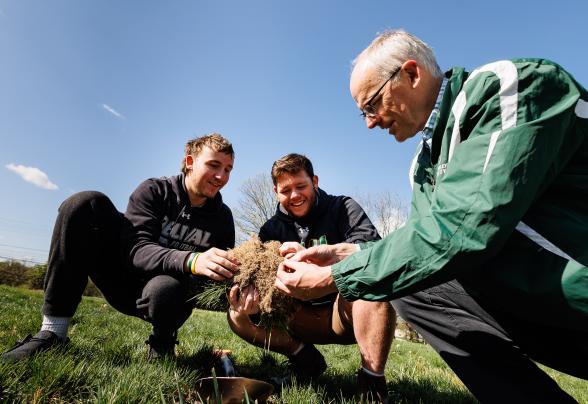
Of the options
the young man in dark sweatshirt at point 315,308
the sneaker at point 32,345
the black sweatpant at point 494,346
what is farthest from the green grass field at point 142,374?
the black sweatpant at point 494,346

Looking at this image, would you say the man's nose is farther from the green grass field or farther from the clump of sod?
the green grass field

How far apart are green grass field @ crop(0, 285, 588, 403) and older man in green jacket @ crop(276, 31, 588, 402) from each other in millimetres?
925

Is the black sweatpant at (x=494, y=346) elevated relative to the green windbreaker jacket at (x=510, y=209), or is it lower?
lower

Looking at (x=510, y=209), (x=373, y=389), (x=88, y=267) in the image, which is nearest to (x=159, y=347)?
(x=88, y=267)

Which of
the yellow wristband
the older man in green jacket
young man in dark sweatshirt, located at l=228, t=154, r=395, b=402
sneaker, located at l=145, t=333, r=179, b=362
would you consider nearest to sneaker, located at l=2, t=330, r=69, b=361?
sneaker, located at l=145, t=333, r=179, b=362

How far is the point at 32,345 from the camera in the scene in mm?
2301

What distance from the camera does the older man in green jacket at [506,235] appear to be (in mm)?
1397

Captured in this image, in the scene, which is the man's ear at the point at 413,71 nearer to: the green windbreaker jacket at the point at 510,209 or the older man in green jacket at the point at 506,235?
the older man in green jacket at the point at 506,235

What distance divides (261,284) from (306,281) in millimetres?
532

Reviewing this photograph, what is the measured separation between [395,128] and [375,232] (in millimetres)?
1314

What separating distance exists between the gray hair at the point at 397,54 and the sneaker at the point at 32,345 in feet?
9.30

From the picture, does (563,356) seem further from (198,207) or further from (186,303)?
(198,207)

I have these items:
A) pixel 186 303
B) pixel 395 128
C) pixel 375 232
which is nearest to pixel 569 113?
pixel 395 128

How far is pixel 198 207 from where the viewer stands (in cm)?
350
